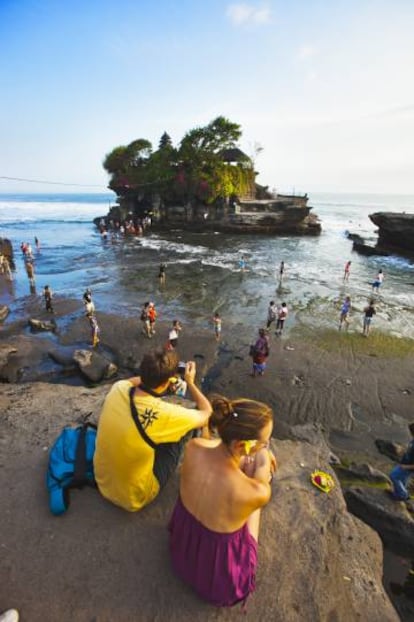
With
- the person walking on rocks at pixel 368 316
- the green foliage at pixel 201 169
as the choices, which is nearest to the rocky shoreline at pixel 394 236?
the green foliage at pixel 201 169

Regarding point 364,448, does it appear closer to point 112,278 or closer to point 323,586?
point 323,586

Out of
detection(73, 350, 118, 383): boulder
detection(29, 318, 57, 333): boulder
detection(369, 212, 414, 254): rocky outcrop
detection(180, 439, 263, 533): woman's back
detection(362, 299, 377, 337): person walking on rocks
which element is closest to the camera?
detection(180, 439, 263, 533): woman's back

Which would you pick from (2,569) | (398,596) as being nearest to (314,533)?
(398,596)

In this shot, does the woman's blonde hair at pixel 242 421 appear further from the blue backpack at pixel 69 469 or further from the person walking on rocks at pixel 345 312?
the person walking on rocks at pixel 345 312

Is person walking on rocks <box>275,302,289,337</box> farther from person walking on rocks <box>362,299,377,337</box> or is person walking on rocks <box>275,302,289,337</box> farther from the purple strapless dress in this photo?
the purple strapless dress

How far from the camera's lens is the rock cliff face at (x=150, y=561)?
248 cm

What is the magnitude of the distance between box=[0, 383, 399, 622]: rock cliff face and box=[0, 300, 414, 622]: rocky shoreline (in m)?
0.01

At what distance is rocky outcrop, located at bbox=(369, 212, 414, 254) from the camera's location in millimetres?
31484

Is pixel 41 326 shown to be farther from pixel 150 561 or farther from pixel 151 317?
pixel 150 561

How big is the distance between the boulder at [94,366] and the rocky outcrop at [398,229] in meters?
33.7

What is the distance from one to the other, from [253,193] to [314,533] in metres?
50.8

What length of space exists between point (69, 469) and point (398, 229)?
3740cm

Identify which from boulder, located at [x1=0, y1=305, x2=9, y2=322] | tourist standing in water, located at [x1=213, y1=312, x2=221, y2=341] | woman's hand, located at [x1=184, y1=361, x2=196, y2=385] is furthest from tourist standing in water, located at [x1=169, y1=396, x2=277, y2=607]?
boulder, located at [x1=0, y1=305, x2=9, y2=322]

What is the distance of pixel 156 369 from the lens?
101 inches
